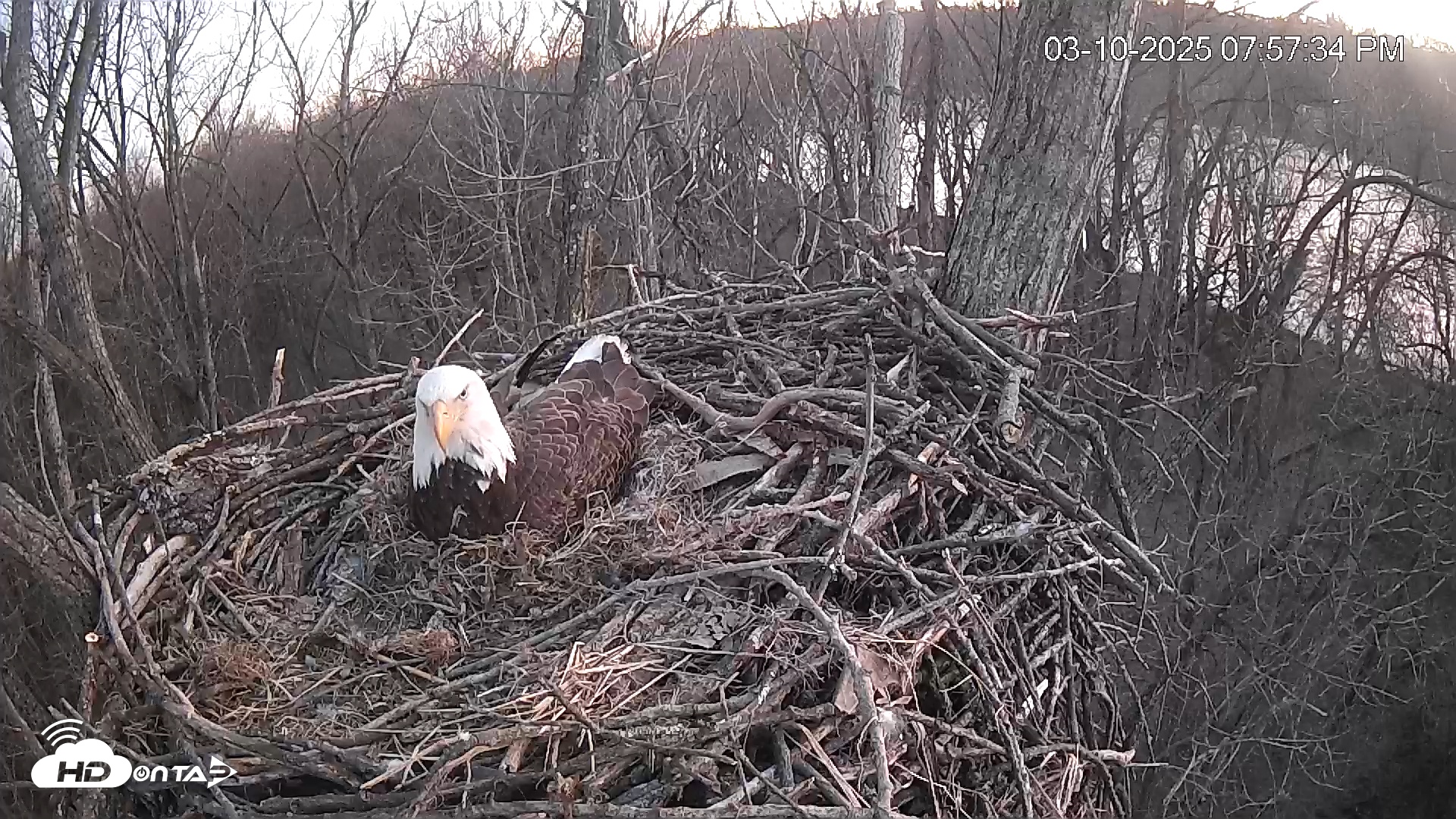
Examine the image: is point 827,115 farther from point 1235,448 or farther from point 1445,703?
point 1445,703

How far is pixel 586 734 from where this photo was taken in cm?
210

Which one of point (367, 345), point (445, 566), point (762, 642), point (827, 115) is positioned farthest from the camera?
point (367, 345)

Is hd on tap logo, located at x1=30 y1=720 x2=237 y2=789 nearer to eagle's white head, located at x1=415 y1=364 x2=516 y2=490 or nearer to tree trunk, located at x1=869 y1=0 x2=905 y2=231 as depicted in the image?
eagle's white head, located at x1=415 y1=364 x2=516 y2=490

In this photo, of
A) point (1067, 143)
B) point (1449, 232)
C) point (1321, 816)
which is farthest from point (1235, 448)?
point (1067, 143)

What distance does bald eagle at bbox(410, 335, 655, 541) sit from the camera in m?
2.84

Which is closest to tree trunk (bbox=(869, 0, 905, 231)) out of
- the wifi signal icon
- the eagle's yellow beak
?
the eagle's yellow beak

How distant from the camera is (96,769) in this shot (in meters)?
2.23

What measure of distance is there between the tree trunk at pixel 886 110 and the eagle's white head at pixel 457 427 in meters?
4.68

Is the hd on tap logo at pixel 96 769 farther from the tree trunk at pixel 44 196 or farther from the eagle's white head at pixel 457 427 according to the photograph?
the tree trunk at pixel 44 196

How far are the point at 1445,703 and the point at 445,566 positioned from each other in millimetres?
9546

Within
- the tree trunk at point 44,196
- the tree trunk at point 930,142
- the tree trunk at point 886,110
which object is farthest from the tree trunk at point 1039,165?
the tree trunk at point 930,142

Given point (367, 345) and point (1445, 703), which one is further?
point (367, 345)

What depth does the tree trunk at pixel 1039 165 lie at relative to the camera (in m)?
3.54

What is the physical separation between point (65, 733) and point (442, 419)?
3.64 ft
